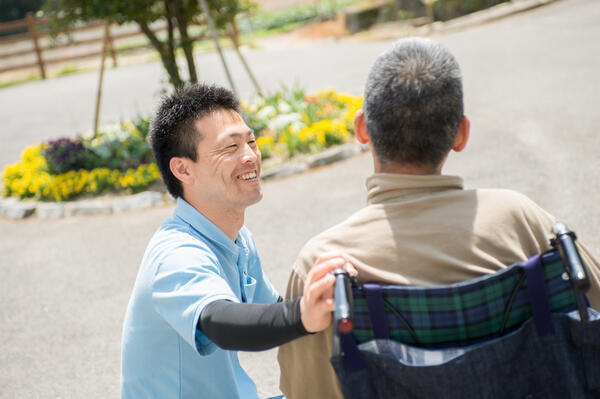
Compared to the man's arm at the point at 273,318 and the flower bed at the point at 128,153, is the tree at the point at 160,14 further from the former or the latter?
the man's arm at the point at 273,318

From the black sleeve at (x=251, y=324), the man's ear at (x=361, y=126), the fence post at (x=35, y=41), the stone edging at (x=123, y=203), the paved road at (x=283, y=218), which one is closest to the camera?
the black sleeve at (x=251, y=324)

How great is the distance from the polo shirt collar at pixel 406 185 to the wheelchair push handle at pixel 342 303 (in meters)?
0.29

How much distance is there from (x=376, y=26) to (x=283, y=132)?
16.8m

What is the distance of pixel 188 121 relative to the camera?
2.21 metres

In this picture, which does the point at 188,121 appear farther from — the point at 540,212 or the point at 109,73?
the point at 109,73

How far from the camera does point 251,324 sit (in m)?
1.60

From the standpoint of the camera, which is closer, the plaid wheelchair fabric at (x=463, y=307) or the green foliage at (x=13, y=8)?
the plaid wheelchair fabric at (x=463, y=307)

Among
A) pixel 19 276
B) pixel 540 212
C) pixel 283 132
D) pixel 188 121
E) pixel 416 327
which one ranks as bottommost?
pixel 19 276

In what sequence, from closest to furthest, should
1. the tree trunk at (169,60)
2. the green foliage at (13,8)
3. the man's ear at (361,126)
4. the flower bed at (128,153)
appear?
the man's ear at (361,126), the flower bed at (128,153), the tree trunk at (169,60), the green foliage at (13,8)

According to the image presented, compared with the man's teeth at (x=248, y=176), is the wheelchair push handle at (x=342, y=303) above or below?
below

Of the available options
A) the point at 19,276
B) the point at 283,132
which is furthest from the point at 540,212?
the point at 283,132

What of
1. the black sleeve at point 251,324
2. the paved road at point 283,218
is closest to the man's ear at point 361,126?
the black sleeve at point 251,324

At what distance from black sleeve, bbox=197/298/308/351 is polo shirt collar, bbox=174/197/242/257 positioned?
519mm

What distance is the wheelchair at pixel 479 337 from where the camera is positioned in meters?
1.37
